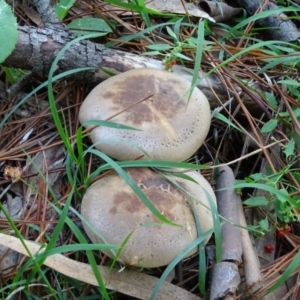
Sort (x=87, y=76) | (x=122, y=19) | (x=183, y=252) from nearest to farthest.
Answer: (x=183, y=252) → (x=87, y=76) → (x=122, y=19)

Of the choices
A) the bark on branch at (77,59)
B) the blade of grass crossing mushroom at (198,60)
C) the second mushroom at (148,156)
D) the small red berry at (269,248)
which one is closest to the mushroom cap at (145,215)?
the second mushroom at (148,156)

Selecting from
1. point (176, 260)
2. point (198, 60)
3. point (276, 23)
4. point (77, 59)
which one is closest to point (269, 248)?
point (176, 260)

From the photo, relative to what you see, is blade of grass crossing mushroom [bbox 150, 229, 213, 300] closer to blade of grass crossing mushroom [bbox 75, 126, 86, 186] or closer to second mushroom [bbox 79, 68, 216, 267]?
second mushroom [bbox 79, 68, 216, 267]

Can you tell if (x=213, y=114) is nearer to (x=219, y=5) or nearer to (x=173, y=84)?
(x=173, y=84)

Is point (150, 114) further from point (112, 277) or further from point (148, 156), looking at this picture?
point (112, 277)

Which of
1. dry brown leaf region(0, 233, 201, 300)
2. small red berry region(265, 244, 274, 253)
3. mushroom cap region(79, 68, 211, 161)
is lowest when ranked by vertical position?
small red berry region(265, 244, 274, 253)

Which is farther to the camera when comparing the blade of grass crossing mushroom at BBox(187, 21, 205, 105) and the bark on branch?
the bark on branch

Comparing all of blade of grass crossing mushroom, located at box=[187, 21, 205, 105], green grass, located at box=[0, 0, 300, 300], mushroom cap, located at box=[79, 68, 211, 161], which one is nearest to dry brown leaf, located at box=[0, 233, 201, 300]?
green grass, located at box=[0, 0, 300, 300]

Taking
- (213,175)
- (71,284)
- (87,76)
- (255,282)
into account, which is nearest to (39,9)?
(87,76)
